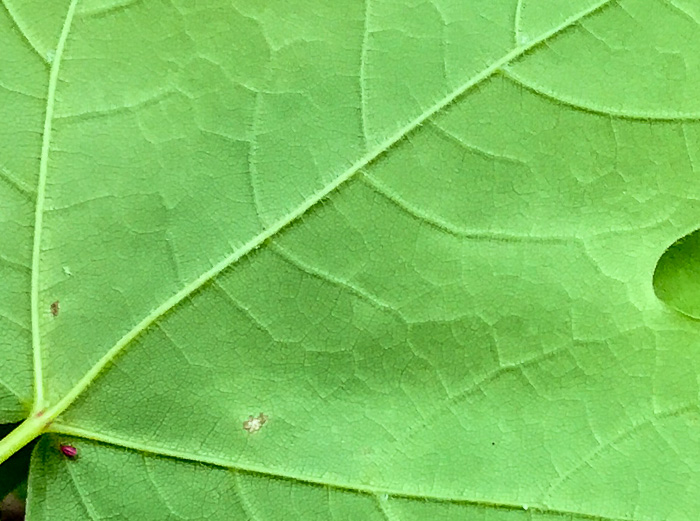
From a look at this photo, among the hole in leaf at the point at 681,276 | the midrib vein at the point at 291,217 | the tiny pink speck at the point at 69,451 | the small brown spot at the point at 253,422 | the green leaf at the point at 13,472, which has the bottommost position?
the hole in leaf at the point at 681,276

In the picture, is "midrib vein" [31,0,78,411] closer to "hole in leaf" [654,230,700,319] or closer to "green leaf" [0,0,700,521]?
"green leaf" [0,0,700,521]

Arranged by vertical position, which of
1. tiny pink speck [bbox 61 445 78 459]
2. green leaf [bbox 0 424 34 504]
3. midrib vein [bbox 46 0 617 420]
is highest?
midrib vein [bbox 46 0 617 420]

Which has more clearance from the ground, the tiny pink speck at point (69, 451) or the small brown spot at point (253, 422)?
the tiny pink speck at point (69, 451)

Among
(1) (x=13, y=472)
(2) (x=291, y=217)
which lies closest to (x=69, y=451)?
(1) (x=13, y=472)

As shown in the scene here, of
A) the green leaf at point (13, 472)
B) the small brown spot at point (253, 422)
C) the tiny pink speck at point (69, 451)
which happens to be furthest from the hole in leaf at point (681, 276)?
the green leaf at point (13, 472)

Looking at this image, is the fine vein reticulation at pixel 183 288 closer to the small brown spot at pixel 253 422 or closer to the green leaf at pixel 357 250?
the green leaf at pixel 357 250

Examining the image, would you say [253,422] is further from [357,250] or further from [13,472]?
[13,472]

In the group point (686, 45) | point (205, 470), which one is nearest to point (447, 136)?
point (686, 45)

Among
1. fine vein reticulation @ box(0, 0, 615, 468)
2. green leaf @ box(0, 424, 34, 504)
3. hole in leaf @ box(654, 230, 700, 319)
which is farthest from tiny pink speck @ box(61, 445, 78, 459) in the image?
hole in leaf @ box(654, 230, 700, 319)
